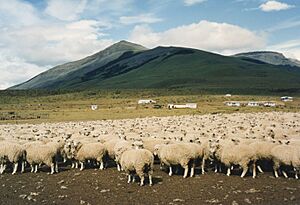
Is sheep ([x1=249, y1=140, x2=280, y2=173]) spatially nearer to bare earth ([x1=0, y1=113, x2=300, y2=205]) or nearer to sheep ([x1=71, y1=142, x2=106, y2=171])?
bare earth ([x1=0, y1=113, x2=300, y2=205])

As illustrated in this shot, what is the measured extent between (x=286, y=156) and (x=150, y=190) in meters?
5.67

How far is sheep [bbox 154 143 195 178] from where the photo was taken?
15.4 m

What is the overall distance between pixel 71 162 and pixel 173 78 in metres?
166

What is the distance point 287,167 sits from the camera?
15930 mm

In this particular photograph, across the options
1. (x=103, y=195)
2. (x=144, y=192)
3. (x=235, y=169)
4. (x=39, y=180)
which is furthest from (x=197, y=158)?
(x=39, y=180)

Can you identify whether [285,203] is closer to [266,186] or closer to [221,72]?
[266,186]

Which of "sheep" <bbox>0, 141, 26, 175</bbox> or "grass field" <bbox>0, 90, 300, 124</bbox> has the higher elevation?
"sheep" <bbox>0, 141, 26, 175</bbox>

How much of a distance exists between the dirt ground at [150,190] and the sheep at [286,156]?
0.50m

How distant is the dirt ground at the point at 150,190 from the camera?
12703mm

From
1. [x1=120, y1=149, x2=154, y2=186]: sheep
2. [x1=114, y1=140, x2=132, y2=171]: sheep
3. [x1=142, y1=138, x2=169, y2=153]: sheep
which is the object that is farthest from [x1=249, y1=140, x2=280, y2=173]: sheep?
[x1=114, y1=140, x2=132, y2=171]: sheep

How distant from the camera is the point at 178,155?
15.5 metres

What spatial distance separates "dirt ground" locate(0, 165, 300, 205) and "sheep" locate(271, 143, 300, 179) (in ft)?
1.64

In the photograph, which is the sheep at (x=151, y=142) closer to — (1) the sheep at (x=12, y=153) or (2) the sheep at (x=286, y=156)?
(2) the sheep at (x=286, y=156)

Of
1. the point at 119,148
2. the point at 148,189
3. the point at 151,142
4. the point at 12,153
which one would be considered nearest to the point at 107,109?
the point at 151,142
